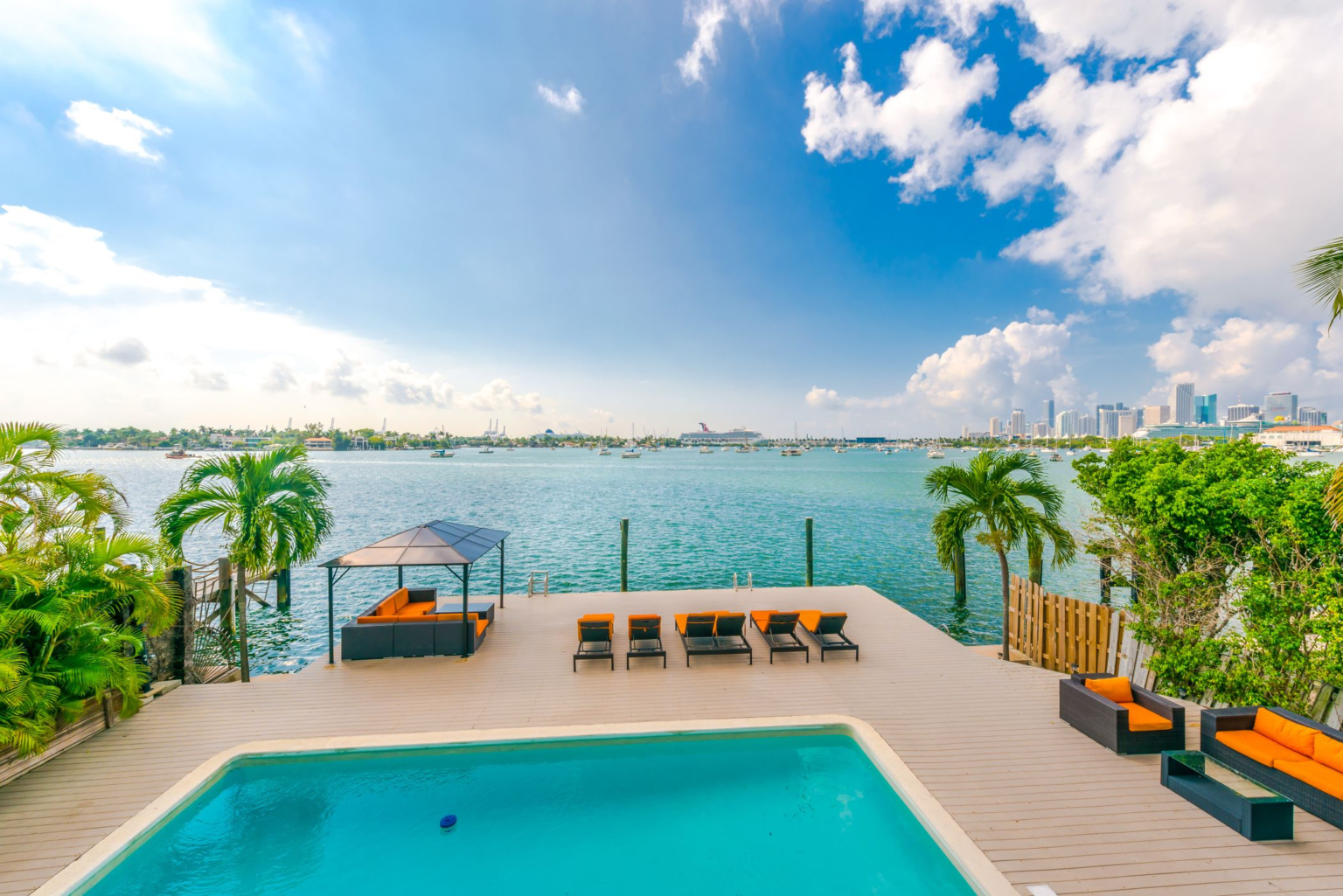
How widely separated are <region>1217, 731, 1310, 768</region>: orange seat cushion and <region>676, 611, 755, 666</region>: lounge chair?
18.5 ft

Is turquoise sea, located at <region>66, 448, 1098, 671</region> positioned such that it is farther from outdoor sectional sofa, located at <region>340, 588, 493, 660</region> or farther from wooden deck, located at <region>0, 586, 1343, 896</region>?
wooden deck, located at <region>0, 586, 1343, 896</region>

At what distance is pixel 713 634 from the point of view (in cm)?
891

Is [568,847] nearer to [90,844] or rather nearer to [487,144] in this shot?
[90,844]

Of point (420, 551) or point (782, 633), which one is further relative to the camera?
point (782, 633)

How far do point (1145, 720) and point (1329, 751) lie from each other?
132 centimetres

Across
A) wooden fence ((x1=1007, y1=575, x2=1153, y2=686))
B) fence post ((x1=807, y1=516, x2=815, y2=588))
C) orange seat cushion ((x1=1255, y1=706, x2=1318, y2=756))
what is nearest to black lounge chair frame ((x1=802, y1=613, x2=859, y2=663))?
wooden fence ((x1=1007, y1=575, x2=1153, y2=686))

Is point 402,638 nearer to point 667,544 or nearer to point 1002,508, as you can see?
point 1002,508

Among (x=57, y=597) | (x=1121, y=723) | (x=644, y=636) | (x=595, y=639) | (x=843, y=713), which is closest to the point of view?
(x=57, y=597)

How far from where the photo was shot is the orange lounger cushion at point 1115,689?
20.1 ft

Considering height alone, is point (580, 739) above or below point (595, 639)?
below

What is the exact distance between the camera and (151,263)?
23594mm

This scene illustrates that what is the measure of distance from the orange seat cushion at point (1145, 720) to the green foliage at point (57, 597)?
12.0 m

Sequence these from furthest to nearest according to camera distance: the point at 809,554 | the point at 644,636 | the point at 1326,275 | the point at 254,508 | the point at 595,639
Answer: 1. the point at 809,554
2. the point at 254,508
3. the point at 644,636
4. the point at 595,639
5. the point at 1326,275

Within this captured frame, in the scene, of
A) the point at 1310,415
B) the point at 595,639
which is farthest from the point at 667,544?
the point at 1310,415
